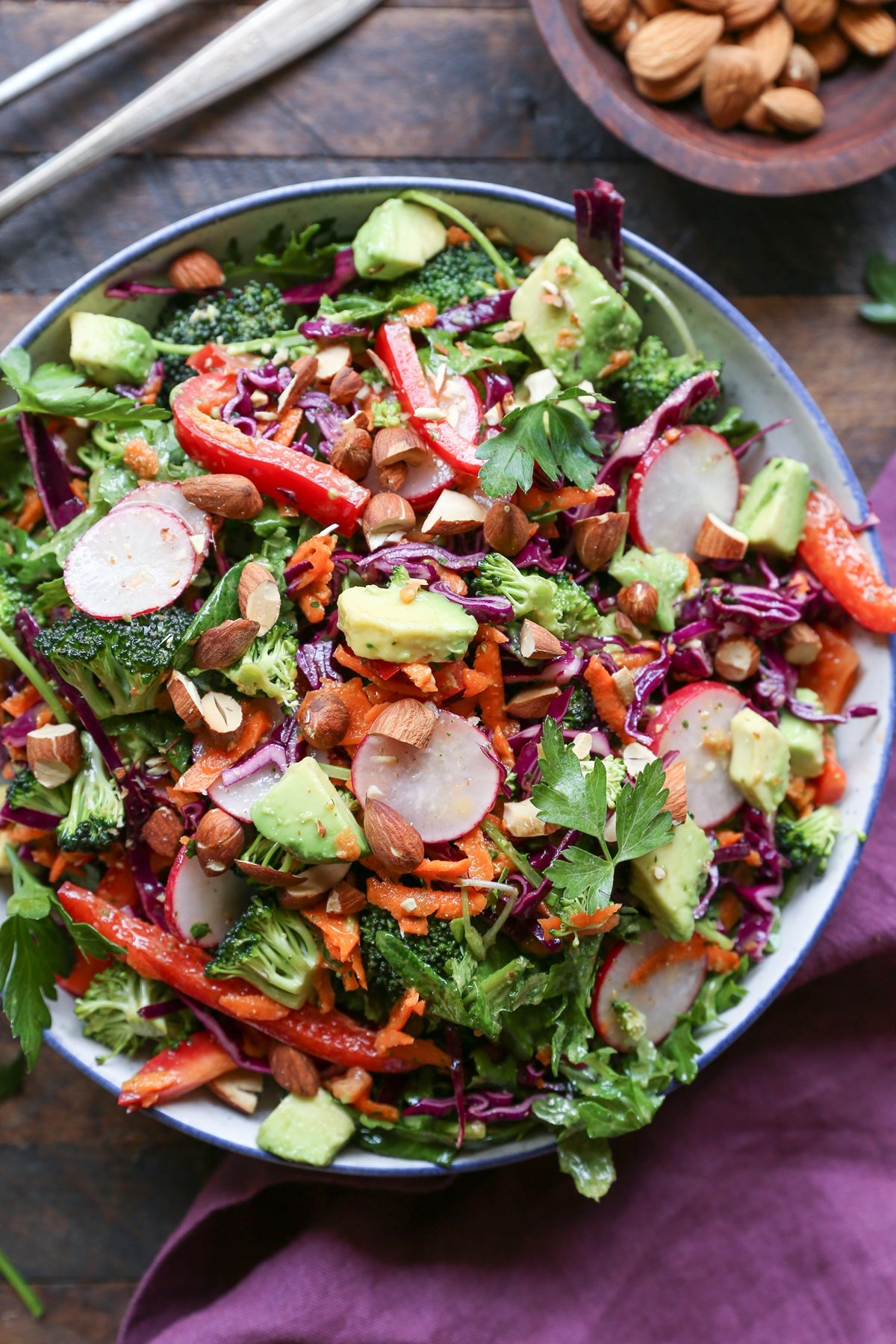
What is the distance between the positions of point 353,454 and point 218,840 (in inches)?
40.6

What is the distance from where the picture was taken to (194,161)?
337 cm

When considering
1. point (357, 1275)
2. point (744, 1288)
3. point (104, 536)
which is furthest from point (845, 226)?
point (357, 1275)

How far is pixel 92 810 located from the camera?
271 centimetres

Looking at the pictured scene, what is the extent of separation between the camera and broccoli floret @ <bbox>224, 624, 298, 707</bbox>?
2512mm

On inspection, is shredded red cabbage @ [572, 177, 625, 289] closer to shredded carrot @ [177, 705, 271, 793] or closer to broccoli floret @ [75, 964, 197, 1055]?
shredded carrot @ [177, 705, 271, 793]

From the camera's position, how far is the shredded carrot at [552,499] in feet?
8.76

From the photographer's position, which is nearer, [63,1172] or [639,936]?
[639,936]

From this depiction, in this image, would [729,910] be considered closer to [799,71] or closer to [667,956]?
[667,956]

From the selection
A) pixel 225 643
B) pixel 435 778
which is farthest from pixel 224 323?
pixel 435 778

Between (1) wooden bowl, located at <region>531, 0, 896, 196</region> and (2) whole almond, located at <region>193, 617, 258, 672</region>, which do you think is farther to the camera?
(1) wooden bowl, located at <region>531, 0, 896, 196</region>

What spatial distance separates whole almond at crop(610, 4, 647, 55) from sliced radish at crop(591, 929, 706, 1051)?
2767mm

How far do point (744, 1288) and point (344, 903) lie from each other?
2059mm

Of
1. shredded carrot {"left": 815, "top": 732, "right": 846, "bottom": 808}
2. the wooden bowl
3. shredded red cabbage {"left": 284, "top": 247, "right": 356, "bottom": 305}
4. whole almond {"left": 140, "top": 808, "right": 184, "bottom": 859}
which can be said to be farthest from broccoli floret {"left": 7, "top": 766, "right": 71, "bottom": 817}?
the wooden bowl

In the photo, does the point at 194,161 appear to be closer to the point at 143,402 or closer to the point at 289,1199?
the point at 143,402
